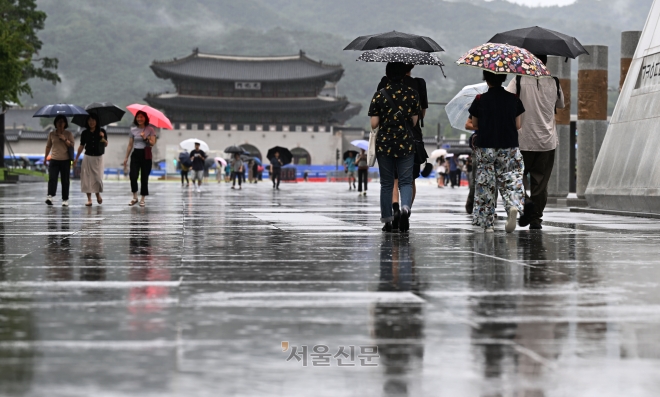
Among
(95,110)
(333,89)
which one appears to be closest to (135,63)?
(333,89)

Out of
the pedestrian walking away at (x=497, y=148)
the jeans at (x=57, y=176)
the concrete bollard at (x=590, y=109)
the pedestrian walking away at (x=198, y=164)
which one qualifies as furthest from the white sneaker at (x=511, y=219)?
the pedestrian walking away at (x=198, y=164)

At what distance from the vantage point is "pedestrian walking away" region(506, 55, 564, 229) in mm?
9984

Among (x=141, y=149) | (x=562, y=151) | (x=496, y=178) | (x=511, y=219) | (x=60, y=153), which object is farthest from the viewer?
(x=562, y=151)

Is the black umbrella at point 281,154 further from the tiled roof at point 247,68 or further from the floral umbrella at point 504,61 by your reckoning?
the tiled roof at point 247,68

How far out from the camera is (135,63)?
167 meters

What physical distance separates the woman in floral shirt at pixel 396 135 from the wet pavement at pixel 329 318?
1509 millimetres

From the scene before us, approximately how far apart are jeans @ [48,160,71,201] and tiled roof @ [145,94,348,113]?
2601 inches

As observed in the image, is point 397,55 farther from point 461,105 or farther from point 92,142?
point 92,142

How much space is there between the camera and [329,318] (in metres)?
3.82

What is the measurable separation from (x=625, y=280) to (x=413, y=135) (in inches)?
173

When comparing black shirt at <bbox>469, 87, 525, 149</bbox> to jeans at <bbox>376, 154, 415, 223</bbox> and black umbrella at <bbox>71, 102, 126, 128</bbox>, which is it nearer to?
jeans at <bbox>376, 154, 415, 223</bbox>

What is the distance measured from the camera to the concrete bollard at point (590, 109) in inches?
679

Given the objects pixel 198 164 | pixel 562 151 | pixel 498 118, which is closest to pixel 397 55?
pixel 498 118

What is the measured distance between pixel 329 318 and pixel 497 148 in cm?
582
